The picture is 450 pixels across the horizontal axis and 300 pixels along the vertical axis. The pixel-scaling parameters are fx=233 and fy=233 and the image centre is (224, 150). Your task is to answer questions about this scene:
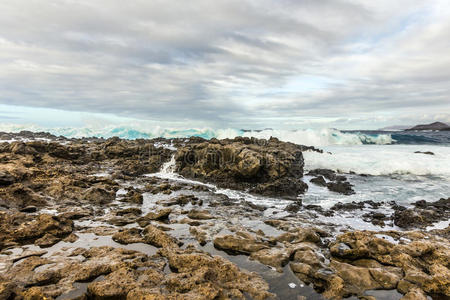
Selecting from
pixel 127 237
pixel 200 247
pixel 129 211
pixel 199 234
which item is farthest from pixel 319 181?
pixel 127 237

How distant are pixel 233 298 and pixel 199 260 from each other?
134 centimetres

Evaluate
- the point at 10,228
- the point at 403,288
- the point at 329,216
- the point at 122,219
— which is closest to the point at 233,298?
the point at 403,288

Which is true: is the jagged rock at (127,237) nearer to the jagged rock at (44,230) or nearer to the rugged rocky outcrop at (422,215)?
the jagged rock at (44,230)

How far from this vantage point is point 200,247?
6.93m

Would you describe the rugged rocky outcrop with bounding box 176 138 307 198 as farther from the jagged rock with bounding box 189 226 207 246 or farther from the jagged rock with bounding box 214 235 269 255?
the jagged rock with bounding box 214 235 269 255

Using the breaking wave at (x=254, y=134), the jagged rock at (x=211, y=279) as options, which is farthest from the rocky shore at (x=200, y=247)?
the breaking wave at (x=254, y=134)

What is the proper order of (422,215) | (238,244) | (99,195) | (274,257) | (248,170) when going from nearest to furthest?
1. (274,257)
2. (238,244)
3. (422,215)
4. (99,195)
5. (248,170)

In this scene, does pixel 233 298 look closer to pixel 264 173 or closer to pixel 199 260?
pixel 199 260

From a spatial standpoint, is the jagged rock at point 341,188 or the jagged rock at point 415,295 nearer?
the jagged rock at point 415,295

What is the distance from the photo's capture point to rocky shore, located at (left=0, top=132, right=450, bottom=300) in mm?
4840

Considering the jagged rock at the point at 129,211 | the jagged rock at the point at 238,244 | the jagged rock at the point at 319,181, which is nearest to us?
the jagged rock at the point at 238,244

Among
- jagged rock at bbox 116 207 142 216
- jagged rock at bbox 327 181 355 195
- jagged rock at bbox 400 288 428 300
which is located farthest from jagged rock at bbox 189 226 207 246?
jagged rock at bbox 327 181 355 195

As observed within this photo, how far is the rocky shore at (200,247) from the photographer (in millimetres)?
4840

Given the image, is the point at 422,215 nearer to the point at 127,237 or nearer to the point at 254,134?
the point at 127,237
